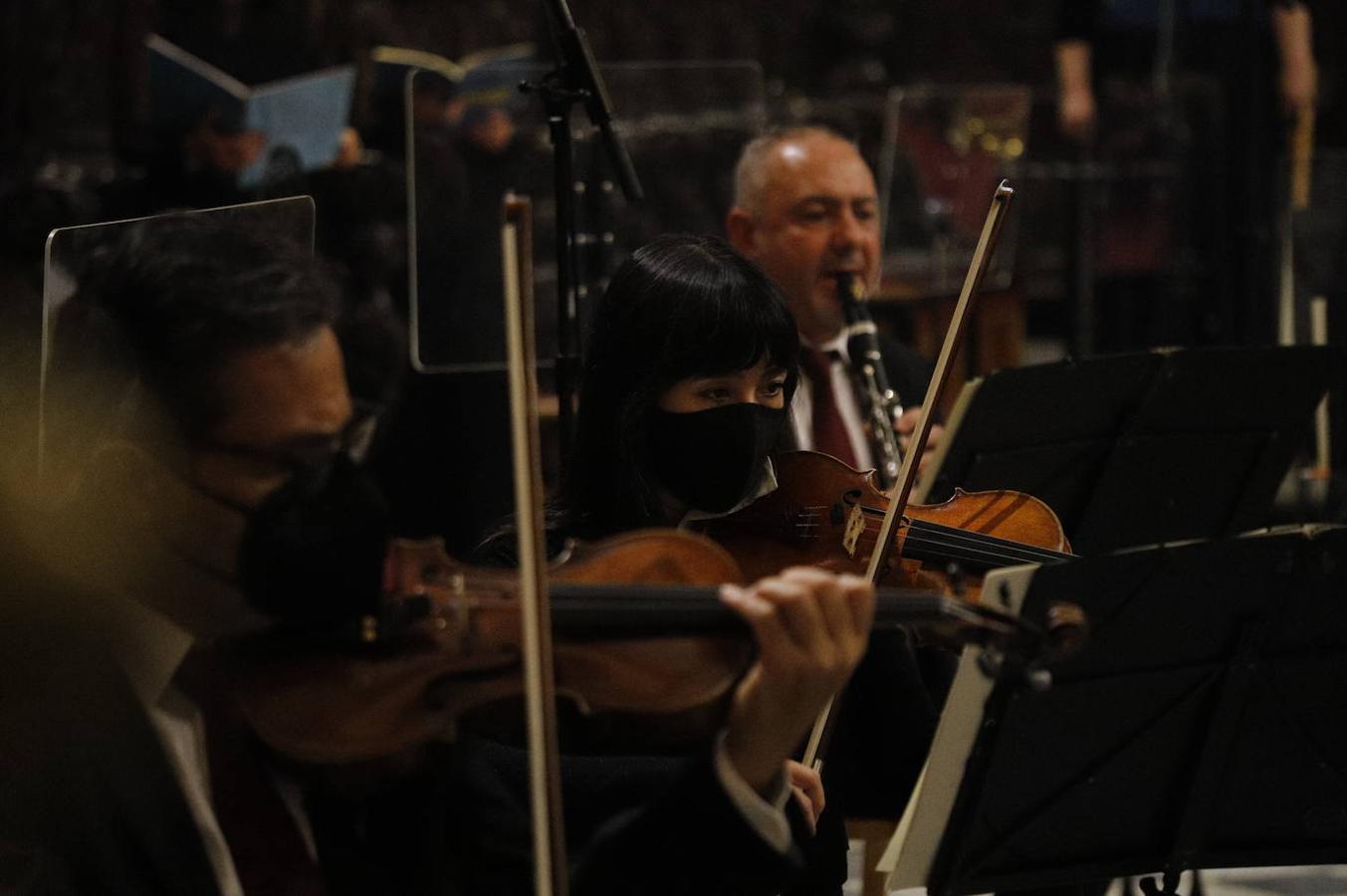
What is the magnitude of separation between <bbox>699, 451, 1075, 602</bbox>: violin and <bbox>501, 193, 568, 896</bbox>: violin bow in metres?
0.62

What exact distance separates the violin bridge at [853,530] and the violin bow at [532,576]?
27.4 inches

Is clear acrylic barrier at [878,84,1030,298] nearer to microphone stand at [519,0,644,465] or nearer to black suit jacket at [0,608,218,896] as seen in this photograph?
microphone stand at [519,0,644,465]

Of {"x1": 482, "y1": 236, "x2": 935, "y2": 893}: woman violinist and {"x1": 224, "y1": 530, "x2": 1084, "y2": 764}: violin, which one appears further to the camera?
{"x1": 482, "y1": 236, "x2": 935, "y2": 893}: woman violinist

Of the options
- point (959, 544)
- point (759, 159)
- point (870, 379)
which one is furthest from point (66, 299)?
point (759, 159)

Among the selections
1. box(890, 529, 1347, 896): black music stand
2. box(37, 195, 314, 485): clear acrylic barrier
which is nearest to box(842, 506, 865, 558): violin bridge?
box(890, 529, 1347, 896): black music stand

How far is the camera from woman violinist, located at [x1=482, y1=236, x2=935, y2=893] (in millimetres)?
1571

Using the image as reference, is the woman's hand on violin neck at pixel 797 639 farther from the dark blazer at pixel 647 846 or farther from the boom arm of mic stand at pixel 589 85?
the boom arm of mic stand at pixel 589 85

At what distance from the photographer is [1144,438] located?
77.7 inches

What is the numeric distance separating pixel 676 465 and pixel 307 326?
62 centimetres

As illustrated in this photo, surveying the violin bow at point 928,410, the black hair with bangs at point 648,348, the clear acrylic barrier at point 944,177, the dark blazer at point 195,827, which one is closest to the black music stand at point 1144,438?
the violin bow at point 928,410

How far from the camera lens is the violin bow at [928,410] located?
1535 mm

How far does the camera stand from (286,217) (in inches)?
51.1

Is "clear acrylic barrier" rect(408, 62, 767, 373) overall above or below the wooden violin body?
above

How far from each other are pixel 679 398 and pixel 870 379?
87 cm
